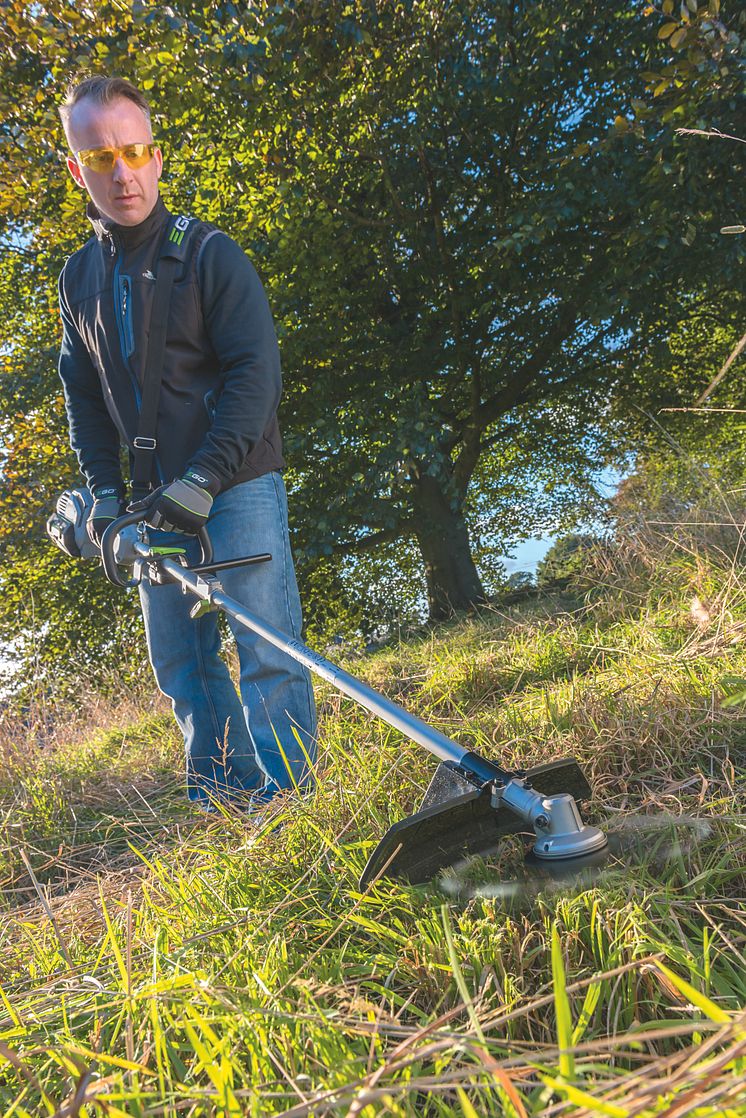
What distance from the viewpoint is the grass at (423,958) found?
105 cm

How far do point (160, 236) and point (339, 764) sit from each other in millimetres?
1864

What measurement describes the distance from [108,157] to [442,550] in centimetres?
691

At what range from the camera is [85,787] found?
4238 millimetres

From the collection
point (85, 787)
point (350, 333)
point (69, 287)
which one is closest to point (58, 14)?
point (350, 333)

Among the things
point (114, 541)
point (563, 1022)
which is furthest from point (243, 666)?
point (563, 1022)

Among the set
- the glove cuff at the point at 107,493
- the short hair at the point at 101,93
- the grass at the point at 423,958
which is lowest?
the grass at the point at 423,958

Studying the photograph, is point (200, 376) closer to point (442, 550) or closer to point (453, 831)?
point (453, 831)

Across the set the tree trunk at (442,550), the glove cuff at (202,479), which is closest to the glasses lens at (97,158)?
the glove cuff at (202,479)

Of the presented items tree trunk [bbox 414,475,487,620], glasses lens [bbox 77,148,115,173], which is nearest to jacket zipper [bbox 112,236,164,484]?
glasses lens [bbox 77,148,115,173]

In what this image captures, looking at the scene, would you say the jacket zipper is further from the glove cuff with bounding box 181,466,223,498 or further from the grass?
the grass

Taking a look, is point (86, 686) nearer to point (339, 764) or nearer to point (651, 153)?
point (339, 764)

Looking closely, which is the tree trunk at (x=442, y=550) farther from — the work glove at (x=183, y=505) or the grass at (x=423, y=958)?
the work glove at (x=183, y=505)

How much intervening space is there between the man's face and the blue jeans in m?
1.00

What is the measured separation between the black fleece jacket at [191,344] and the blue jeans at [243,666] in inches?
5.8
